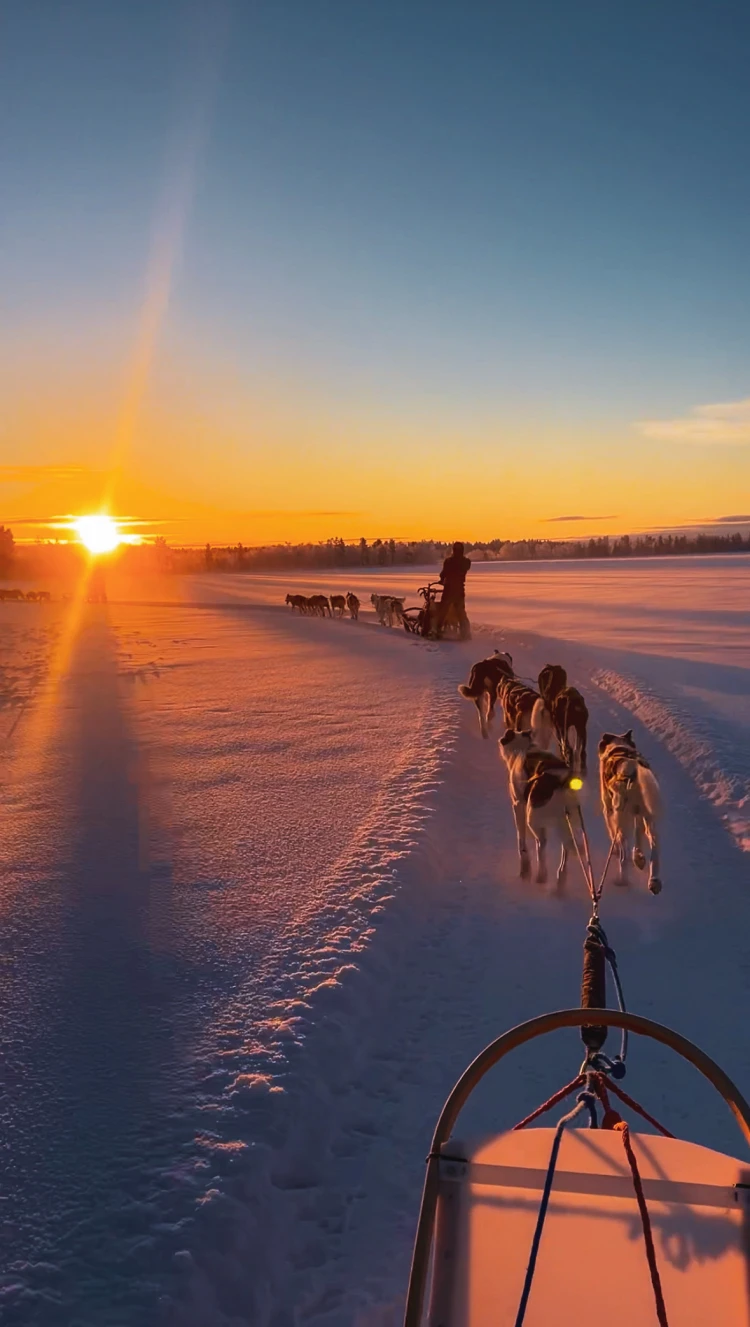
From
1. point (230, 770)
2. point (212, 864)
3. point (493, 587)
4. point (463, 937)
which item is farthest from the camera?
point (493, 587)

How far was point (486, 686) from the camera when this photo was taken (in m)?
9.30

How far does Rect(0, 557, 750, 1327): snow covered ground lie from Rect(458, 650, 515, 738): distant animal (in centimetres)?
30

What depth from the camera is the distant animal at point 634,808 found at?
4.75 meters

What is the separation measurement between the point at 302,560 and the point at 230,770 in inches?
3856

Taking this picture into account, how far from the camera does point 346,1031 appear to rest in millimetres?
3443

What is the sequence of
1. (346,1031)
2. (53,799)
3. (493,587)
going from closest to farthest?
(346,1031) < (53,799) < (493,587)

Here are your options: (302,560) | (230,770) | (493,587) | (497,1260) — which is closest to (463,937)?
(497,1260)

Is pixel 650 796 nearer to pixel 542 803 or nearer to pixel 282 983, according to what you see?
pixel 542 803

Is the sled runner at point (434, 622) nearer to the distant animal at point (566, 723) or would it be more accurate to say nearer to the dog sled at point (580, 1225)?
the distant animal at point (566, 723)

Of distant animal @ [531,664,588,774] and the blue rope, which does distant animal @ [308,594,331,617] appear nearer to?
distant animal @ [531,664,588,774]

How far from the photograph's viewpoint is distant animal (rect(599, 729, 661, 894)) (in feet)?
15.6

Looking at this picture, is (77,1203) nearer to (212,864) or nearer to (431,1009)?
(431,1009)

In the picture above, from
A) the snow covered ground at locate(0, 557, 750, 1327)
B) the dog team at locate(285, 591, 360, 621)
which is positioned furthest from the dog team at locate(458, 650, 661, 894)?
the dog team at locate(285, 591, 360, 621)

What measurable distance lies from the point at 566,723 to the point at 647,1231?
5.93 m
